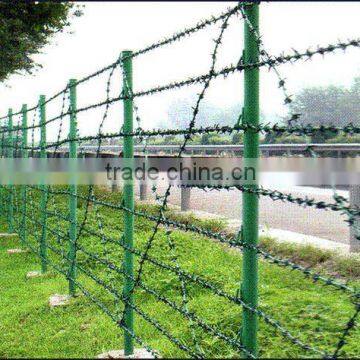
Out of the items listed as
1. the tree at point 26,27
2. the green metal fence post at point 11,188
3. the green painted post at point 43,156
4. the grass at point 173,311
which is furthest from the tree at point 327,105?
the green metal fence post at point 11,188

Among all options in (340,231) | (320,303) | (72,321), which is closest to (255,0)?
(320,303)

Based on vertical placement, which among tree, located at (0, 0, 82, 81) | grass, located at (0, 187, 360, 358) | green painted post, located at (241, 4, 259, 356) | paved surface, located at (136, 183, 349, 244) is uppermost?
tree, located at (0, 0, 82, 81)

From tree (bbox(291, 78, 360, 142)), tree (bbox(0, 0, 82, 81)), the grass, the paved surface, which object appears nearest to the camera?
tree (bbox(291, 78, 360, 142))

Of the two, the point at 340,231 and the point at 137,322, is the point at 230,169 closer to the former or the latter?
the point at 137,322

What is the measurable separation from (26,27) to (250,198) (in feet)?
15.0

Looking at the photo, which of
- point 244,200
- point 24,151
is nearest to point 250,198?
point 244,200

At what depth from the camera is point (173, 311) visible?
4.70 meters

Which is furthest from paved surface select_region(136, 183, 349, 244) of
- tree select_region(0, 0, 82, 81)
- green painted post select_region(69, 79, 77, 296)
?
tree select_region(0, 0, 82, 81)

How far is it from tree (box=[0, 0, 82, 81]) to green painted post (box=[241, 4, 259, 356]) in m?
2.45

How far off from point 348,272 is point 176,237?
2709mm

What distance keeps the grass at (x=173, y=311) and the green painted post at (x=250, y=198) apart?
340 mm

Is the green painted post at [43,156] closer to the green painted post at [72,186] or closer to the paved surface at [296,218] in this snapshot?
the green painted post at [72,186]

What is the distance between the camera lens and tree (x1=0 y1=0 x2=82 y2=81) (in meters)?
4.70

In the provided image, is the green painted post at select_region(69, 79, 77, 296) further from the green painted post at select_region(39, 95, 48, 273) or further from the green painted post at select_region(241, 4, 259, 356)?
the green painted post at select_region(241, 4, 259, 356)
